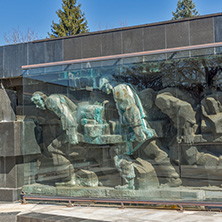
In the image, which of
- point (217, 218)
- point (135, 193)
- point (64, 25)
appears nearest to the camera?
point (217, 218)

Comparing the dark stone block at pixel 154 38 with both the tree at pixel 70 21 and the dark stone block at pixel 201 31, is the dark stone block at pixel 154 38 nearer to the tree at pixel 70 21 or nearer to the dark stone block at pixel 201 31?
the dark stone block at pixel 201 31

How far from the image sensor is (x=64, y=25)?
33406 millimetres

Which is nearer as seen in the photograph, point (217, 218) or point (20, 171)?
point (217, 218)

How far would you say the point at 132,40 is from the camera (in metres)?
8.34

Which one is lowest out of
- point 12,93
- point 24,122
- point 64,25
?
point 24,122

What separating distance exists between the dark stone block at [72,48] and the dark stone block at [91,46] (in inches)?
4.1

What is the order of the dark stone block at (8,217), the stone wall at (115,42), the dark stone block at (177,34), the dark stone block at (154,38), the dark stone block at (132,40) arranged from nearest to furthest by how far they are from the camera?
1. the dark stone block at (8,217)
2. the stone wall at (115,42)
3. the dark stone block at (177,34)
4. the dark stone block at (154,38)
5. the dark stone block at (132,40)

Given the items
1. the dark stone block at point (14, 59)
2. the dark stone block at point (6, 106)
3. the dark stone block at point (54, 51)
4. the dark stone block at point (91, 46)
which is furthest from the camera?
the dark stone block at point (6, 106)

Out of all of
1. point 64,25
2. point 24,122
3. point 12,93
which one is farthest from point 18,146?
point 64,25

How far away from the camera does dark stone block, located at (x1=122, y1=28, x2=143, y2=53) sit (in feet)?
27.1

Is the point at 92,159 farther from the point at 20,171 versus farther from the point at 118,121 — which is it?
the point at 20,171

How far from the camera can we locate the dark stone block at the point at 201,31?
25.2 ft

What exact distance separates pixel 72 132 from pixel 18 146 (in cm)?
156

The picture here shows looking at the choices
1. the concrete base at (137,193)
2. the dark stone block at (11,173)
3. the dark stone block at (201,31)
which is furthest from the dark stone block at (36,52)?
the dark stone block at (201,31)
